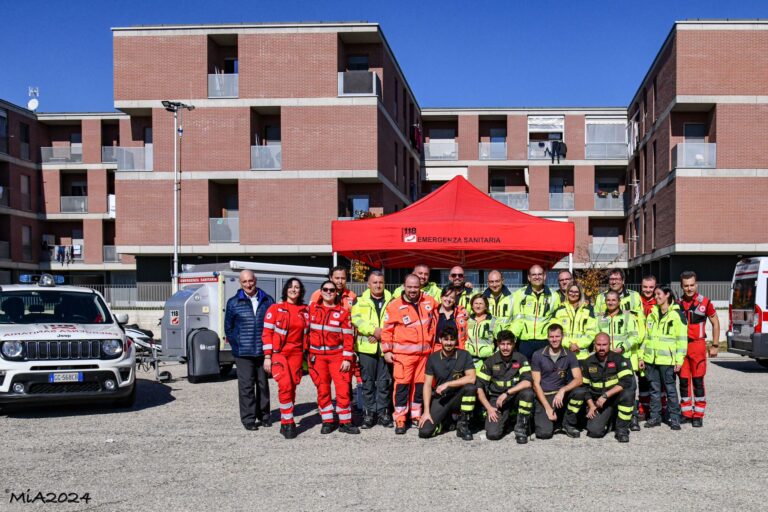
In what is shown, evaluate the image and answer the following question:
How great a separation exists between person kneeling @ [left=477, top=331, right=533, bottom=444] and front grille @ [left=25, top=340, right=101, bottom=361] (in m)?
5.20

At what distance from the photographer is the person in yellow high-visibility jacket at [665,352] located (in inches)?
343

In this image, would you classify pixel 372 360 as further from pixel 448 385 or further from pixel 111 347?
pixel 111 347

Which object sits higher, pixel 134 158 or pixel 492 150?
pixel 492 150

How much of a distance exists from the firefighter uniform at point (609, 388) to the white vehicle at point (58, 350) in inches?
242

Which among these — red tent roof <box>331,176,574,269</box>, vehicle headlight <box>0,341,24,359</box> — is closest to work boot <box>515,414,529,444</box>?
red tent roof <box>331,176,574,269</box>

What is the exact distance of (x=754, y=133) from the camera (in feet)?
95.1

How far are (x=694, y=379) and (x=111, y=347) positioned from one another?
770cm

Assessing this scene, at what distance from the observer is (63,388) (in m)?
9.37

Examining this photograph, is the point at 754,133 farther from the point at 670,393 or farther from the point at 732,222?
the point at 670,393

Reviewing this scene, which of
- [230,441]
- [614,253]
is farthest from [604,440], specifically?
[614,253]

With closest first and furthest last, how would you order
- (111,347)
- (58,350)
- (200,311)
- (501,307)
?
(501,307), (58,350), (111,347), (200,311)

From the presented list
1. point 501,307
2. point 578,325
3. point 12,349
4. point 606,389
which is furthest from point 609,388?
point 12,349

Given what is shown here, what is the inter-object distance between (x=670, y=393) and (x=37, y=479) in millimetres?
6998

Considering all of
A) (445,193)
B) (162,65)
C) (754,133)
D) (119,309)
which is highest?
(162,65)
